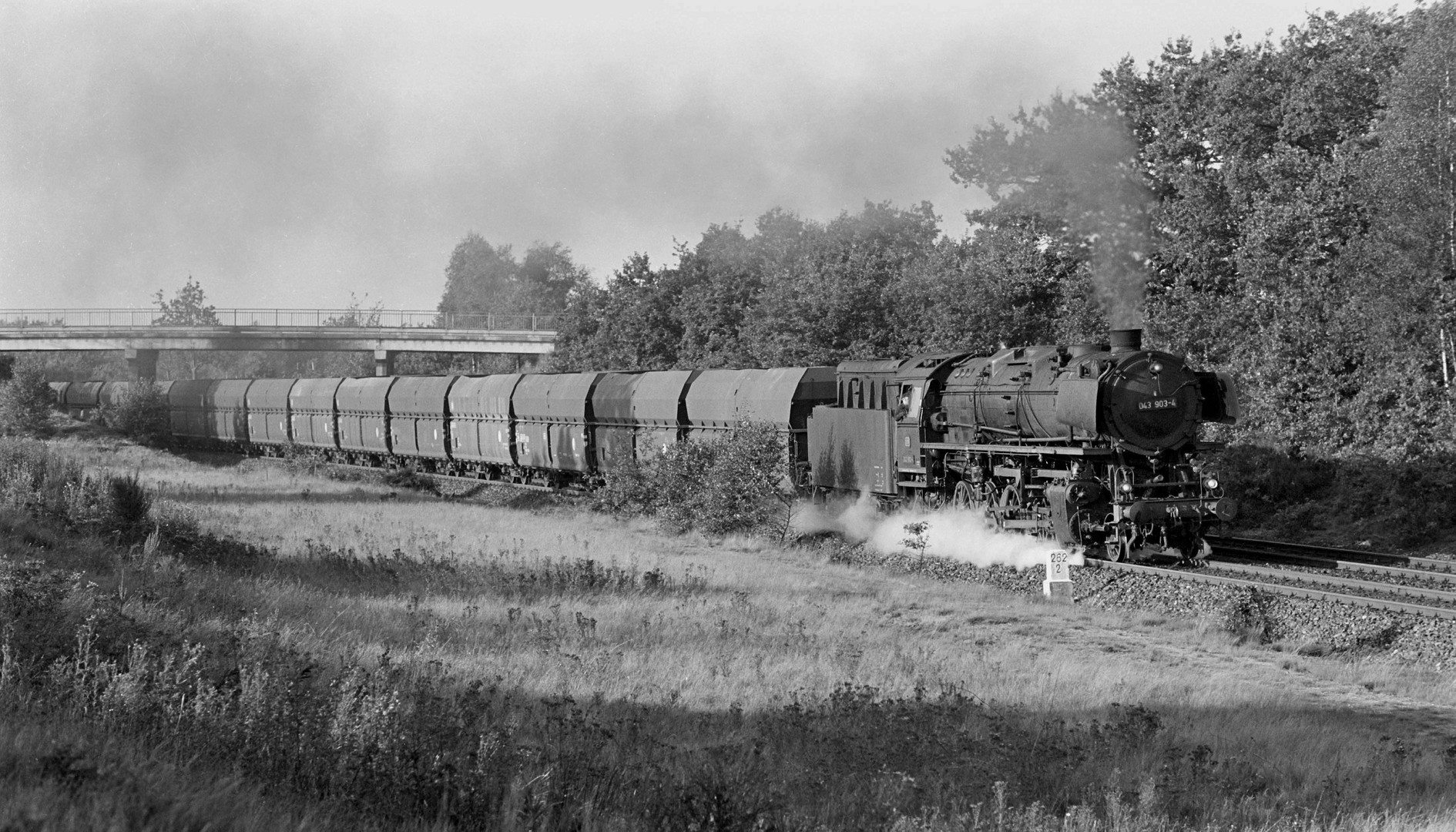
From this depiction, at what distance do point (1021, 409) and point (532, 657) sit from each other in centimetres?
1121

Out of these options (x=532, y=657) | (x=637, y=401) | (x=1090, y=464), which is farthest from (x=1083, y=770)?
(x=637, y=401)

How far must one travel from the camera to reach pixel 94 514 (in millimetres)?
18078

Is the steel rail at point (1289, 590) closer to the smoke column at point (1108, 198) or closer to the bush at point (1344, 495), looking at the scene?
the bush at point (1344, 495)

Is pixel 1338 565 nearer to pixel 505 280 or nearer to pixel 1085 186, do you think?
pixel 1085 186

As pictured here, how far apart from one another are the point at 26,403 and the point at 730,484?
47.1 metres

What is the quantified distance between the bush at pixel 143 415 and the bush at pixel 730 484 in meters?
41.8

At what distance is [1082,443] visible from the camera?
18812 mm

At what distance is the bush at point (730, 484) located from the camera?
25.7 m

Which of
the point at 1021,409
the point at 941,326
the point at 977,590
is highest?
the point at 941,326

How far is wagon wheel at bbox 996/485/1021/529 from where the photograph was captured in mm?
20562

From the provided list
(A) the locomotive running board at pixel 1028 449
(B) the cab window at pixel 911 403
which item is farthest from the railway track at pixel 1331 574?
(B) the cab window at pixel 911 403

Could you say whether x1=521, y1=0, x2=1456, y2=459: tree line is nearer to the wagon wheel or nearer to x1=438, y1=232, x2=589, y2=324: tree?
the wagon wheel

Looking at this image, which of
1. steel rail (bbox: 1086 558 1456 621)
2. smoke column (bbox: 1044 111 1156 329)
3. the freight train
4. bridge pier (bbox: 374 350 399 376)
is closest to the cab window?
the freight train

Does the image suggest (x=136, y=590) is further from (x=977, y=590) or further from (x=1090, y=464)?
(x=1090, y=464)
